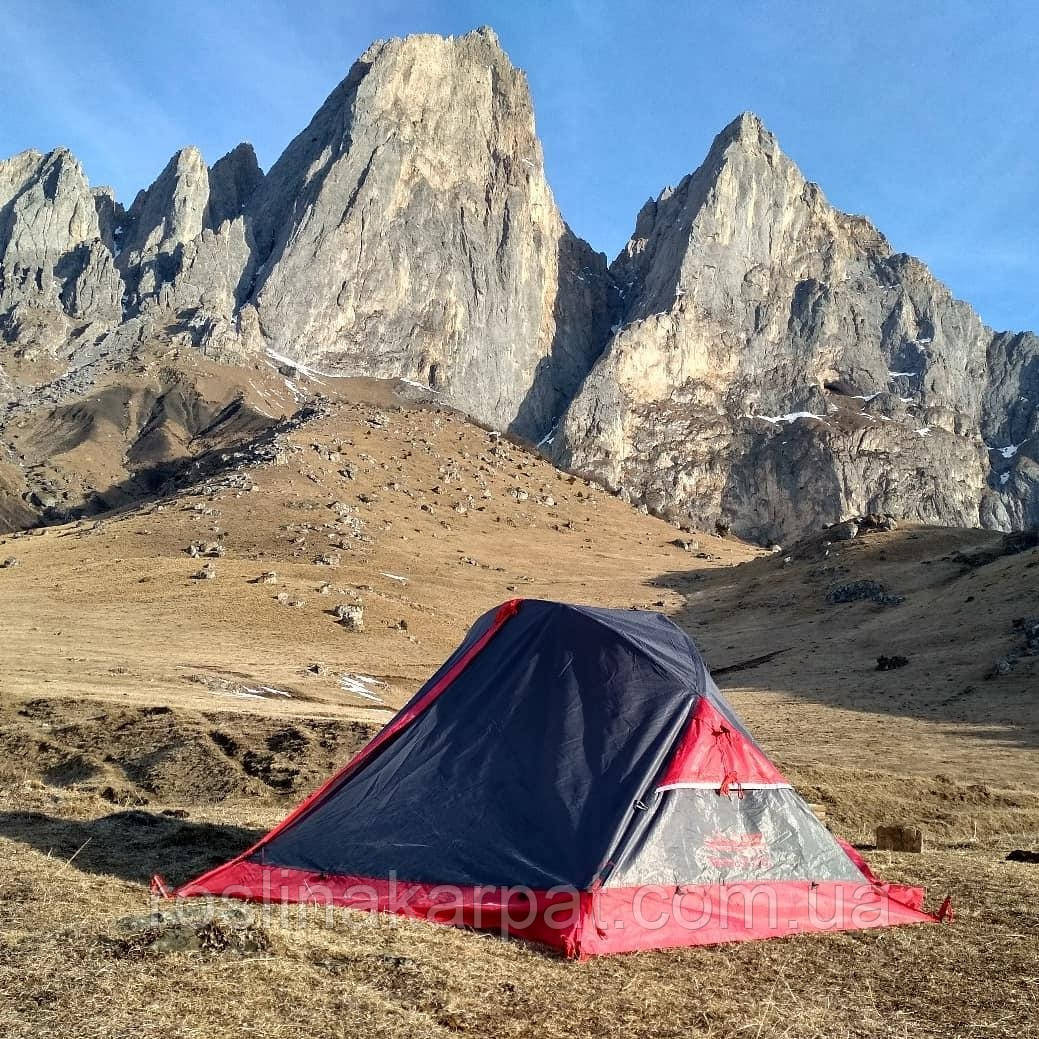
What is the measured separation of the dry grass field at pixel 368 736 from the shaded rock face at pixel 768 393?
8037cm

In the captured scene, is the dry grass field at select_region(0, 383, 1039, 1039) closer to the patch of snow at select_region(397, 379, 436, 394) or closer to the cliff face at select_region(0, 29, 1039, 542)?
the patch of snow at select_region(397, 379, 436, 394)

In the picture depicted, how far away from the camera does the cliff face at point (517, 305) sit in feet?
509

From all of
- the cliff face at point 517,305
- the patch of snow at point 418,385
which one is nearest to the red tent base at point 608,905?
the cliff face at point 517,305

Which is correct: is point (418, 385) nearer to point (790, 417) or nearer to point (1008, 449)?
point (790, 417)

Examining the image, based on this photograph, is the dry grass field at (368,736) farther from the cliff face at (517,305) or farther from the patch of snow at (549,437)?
the cliff face at (517,305)

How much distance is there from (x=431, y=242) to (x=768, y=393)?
247 ft

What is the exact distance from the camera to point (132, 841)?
11070 mm

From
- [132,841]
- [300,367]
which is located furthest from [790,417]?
[132,841]

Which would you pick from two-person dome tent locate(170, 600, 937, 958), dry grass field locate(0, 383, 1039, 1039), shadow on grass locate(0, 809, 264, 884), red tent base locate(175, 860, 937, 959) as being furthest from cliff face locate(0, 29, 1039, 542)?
red tent base locate(175, 860, 937, 959)

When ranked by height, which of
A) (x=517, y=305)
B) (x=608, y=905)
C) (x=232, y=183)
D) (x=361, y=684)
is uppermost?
(x=232, y=183)

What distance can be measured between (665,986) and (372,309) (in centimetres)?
16139

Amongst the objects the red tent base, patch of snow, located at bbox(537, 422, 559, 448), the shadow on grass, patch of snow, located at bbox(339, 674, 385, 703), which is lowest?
the shadow on grass

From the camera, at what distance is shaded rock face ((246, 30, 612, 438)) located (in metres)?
156

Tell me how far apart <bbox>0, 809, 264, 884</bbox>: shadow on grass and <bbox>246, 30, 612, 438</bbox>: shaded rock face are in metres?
144
